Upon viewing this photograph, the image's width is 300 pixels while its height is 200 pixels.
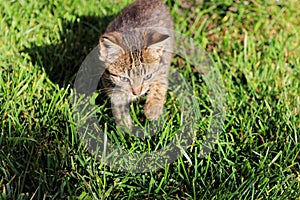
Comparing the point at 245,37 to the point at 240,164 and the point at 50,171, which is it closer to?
the point at 240,164

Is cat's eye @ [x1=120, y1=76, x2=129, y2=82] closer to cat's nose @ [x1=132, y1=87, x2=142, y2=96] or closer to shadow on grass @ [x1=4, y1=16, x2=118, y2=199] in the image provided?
cat's nose @ [x1=132, y1=87, x2=142, y2=96]

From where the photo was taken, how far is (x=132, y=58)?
331cm

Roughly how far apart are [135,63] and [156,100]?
16.8 inches

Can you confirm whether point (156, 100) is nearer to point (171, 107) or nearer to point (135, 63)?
point (171, 107)

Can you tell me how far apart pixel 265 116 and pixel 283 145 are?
0.33 metres

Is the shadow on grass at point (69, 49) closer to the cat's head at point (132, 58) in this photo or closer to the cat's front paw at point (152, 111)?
the cat's head at point (132, 58)

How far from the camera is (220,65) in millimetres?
4113

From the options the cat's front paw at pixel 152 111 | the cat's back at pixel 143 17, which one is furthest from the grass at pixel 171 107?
the cat's back at pixel 143 17

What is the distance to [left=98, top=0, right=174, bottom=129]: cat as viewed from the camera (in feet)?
10.9

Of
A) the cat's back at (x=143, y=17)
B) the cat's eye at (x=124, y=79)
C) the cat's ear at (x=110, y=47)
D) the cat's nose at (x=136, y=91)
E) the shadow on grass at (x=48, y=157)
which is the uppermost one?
the cat's back at (x=143, y=17)

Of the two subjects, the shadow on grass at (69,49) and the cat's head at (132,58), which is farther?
the shadow on grass at (69,49)

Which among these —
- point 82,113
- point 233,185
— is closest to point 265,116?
point 233,185

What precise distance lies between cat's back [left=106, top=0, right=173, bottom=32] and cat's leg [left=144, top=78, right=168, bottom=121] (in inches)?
20.7

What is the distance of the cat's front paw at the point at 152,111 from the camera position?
3.55 m
